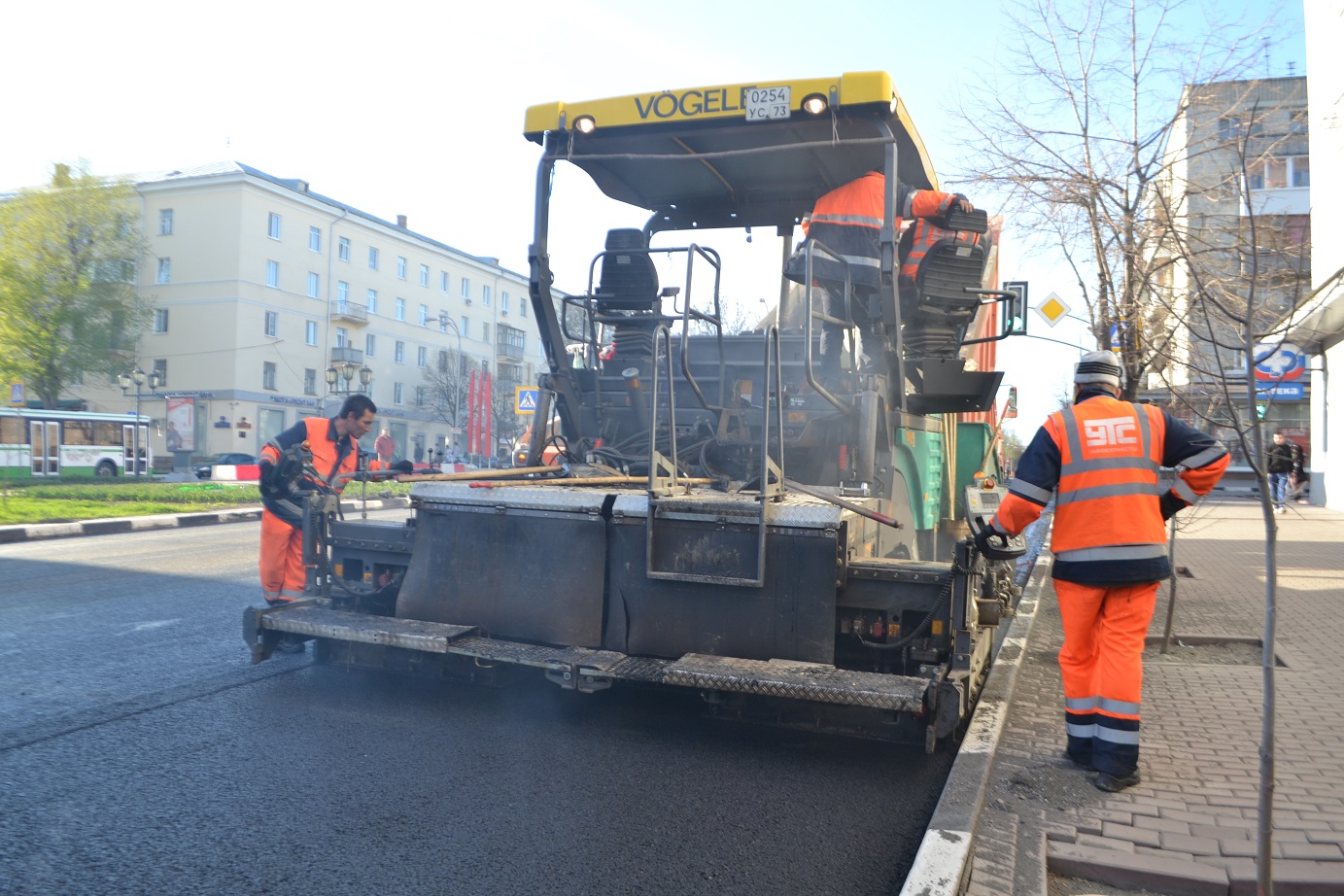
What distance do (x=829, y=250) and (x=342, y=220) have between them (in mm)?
48993

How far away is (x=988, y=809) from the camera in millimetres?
3600

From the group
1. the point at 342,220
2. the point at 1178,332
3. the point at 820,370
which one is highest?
the point at 342,220

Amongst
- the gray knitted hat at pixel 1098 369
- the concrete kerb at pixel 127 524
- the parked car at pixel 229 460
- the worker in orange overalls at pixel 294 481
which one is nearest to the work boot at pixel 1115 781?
the gray knitted hat at pixel 1098 369

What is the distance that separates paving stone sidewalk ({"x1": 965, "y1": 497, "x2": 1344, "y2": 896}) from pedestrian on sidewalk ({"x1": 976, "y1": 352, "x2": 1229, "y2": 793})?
0.89 feet

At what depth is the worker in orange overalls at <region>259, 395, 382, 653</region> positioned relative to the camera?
6109 millimetres

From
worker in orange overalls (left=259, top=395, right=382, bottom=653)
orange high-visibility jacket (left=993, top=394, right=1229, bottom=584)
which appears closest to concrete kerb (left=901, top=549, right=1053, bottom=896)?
orange high-visibility jacket (left=993, top=394, right=1229, bottom=584)

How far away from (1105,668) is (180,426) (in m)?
45.1

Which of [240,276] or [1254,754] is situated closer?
[1254,754]

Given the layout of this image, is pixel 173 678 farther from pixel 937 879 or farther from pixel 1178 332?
pixel 1178 332

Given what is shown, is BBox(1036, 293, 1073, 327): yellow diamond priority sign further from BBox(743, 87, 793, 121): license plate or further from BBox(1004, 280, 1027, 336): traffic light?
BBox(743, 87, 793, 121): license plate

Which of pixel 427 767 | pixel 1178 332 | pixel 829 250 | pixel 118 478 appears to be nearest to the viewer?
pixel 427 767

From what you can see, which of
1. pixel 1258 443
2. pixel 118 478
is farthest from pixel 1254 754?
pixel 118 478

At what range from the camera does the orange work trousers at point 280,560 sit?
6211mm

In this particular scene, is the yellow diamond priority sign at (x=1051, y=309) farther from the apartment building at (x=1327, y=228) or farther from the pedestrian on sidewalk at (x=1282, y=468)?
the pedestrian on sidewalk at (x=1282, y=468)
